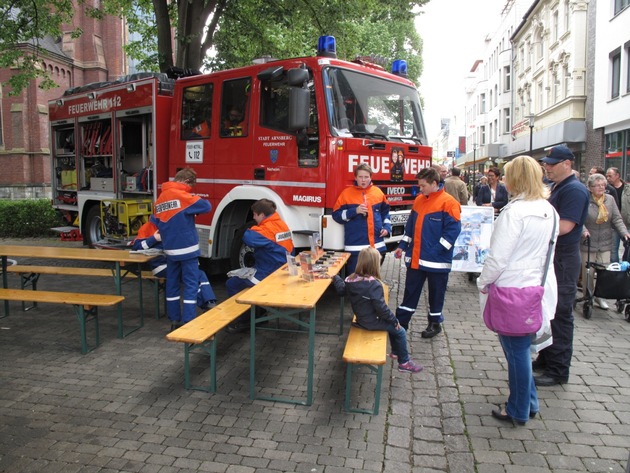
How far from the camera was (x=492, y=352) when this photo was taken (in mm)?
5180

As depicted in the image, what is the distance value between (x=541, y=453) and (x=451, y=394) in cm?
93

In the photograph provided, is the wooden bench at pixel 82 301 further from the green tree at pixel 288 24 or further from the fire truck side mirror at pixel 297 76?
the green tree at pixel 288 24

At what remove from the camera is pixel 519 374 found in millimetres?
3605

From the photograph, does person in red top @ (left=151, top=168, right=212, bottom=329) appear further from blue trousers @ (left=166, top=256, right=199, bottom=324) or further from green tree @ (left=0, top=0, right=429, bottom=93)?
green tree @ (left=0, top=0, right=429, bottom=93)

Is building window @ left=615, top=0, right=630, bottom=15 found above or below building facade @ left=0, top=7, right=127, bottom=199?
above

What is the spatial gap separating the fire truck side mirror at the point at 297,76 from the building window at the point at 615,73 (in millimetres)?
17027

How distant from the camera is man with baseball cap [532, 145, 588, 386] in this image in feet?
13.4

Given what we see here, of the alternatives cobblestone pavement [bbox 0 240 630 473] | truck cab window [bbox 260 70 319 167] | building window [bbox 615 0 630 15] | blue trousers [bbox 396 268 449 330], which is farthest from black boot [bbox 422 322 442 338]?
building window [bbox 615 0 630 15]

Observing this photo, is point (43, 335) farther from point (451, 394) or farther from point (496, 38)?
point (496, 38)

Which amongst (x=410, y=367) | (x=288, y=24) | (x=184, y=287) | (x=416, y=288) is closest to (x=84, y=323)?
(x=184, y=287)

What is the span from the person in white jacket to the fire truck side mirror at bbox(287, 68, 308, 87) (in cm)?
296

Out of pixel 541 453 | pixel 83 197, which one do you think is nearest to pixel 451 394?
pixel 541 453

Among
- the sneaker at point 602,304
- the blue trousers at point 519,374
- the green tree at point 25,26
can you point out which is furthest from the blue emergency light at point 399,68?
the green tree at point 25,26

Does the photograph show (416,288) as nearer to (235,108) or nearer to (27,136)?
(235,108)
